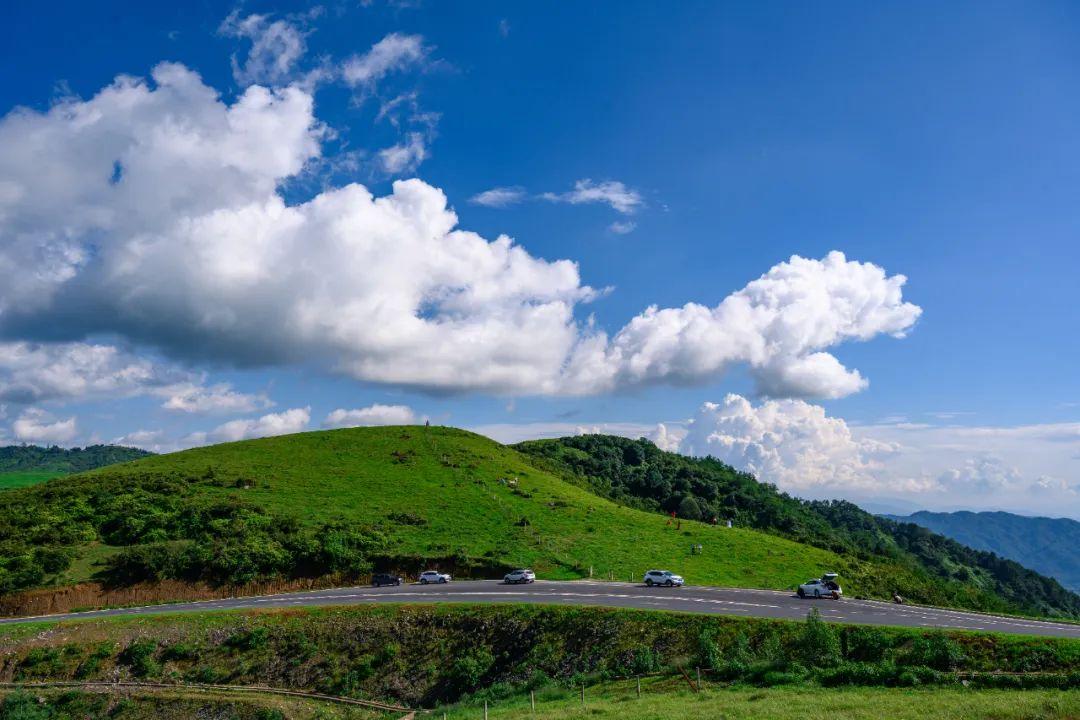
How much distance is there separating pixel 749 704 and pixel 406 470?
270 feet

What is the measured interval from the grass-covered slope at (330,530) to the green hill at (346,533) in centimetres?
20

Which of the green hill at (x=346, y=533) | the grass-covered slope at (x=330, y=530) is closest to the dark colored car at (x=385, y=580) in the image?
the green hill at (x=346, y=533)

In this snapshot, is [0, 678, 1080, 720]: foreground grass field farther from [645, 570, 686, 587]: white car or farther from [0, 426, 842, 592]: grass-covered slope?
[645, 570, 686, 587]: white car

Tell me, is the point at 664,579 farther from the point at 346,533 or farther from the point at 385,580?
the point at 346,533

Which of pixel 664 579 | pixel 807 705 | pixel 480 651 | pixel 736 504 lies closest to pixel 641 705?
pixel 807 705

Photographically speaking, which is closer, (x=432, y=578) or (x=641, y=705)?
(x=641, y=705)

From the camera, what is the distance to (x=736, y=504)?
5620 inches

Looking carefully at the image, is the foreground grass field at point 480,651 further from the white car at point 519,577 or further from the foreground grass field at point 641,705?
the white car at point 519,577

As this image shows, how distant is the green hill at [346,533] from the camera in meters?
65.8

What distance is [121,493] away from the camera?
270 ft

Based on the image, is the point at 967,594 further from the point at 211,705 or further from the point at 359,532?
the point at 211,705

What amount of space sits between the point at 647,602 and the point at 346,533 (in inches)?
1528

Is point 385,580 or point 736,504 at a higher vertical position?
point 736,504

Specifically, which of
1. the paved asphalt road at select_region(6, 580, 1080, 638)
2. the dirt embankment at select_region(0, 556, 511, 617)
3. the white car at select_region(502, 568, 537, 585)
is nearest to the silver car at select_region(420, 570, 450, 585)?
the paved asphalt road at select_region(6, 580, 1080, 638)
